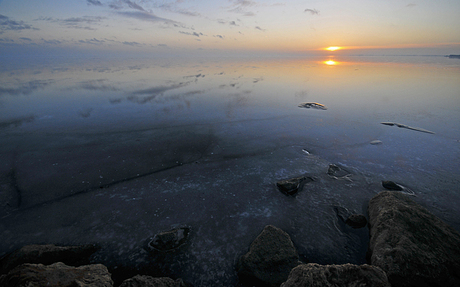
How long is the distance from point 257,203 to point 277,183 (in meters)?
1.07

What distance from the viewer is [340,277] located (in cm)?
259

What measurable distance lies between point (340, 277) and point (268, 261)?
1.33 metres

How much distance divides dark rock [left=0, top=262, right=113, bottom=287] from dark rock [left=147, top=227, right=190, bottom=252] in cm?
107

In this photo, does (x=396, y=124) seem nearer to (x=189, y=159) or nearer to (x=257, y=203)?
(x=257, y=203)

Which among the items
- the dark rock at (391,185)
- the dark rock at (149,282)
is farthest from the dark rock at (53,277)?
the dark rock at (391,185)

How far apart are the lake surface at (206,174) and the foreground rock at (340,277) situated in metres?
1.39

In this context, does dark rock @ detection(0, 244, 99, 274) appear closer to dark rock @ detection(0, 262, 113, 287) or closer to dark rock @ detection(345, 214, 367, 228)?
dark rock @ detection(0, 262, 113, 287)

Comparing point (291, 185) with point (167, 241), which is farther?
point (291, 185)

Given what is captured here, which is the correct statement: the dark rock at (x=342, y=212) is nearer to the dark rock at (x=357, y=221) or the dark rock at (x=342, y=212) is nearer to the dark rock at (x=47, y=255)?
the dark rock at (x=357, y=221)

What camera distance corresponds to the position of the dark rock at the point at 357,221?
15.1 feet

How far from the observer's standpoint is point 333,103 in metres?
14.8

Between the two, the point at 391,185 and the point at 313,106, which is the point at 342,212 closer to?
the point at 391,185

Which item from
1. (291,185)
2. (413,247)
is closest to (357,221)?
(413,247)

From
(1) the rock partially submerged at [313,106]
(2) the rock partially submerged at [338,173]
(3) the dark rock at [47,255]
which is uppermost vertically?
(1) the rock partially submerged at [313,106]
